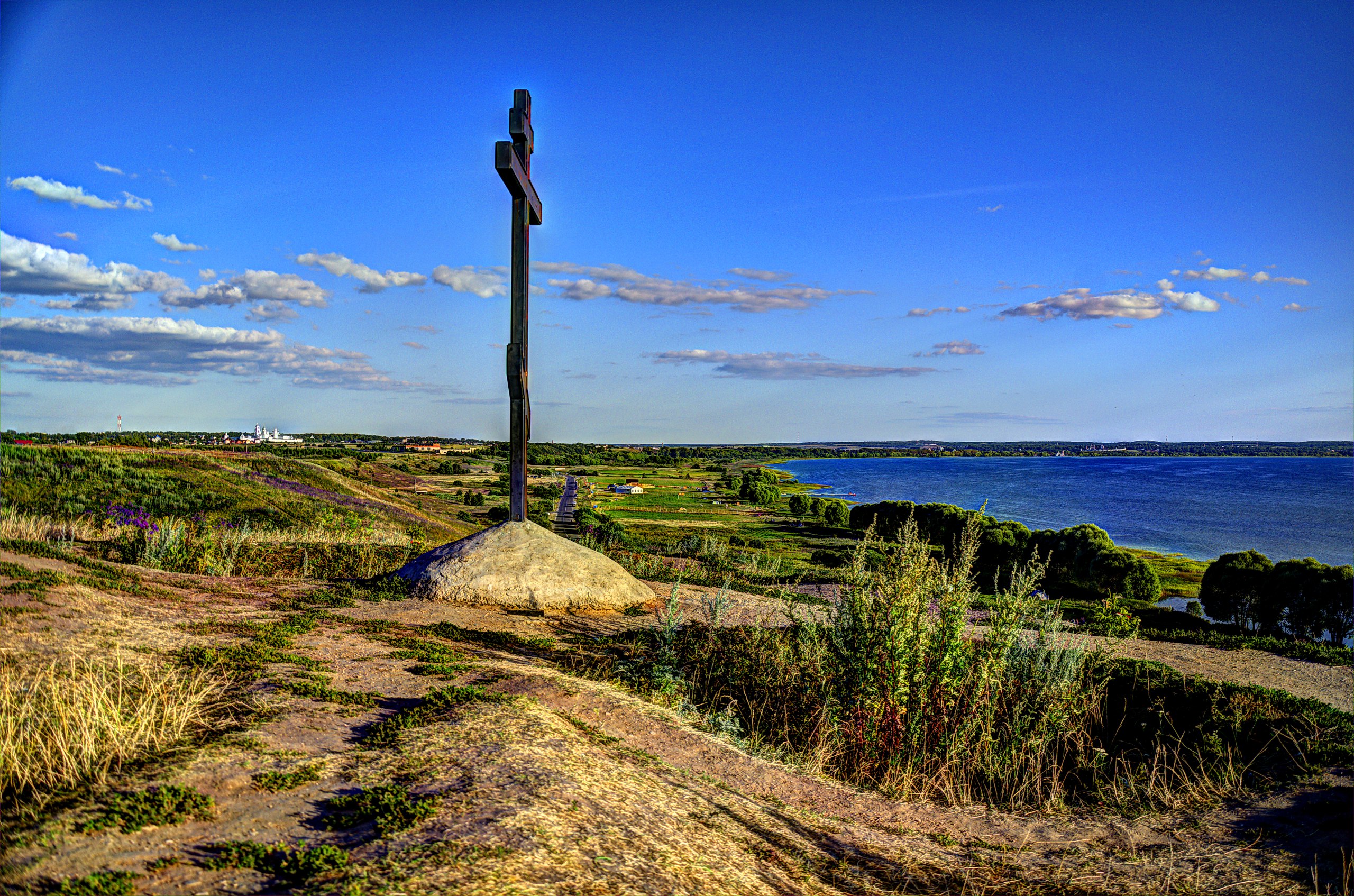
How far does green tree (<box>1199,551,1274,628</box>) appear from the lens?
23.0m

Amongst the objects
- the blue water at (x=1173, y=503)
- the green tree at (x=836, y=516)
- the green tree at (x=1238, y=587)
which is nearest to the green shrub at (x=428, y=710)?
the green tree at (x=1238, y=587)

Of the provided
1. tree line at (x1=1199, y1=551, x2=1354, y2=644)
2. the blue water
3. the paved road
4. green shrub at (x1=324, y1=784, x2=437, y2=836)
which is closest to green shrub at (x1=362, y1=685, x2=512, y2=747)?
green shrub at (x1=324, y1=784, x2=437, y2=836)

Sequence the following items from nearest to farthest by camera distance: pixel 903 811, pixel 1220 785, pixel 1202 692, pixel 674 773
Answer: pixel 674 773
pixel 903 811
pixel 1220 785
pixel 1202 692

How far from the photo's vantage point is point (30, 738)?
3752mm

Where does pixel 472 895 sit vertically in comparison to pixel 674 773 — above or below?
above

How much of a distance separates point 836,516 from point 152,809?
227 ft

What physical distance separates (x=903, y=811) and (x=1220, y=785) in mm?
2596

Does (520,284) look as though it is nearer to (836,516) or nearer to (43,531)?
(43,531)

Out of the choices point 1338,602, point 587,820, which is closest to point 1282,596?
point 1338,602

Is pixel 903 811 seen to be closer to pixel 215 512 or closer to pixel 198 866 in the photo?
pixel 198 866

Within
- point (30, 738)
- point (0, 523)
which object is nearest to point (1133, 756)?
point (30, 738)

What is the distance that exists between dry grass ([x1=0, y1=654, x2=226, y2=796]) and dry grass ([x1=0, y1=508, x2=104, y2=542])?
808 centimetres

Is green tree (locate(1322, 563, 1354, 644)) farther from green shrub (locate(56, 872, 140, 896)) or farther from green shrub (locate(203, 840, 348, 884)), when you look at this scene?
green shrub (locate(56, 872, 140, 896))

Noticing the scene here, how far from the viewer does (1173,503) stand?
110 m
